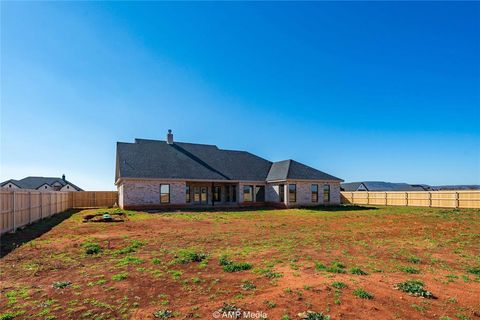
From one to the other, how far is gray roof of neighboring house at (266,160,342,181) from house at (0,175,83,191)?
4346cm

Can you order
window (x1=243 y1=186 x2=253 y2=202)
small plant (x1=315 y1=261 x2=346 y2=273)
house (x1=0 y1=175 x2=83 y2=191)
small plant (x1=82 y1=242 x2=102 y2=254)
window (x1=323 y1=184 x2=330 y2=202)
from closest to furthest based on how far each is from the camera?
small plant (x1=315 y1=261 x2=346 y2=273), small plant (x1=82 y1=242 x2=102 y2=254), window (x1=323 y1=184 x2=330 y2=202), window (x1=243 y1=186 x2=253 y2=202), house (x1=0 y1=175 x2=83 y2=191)

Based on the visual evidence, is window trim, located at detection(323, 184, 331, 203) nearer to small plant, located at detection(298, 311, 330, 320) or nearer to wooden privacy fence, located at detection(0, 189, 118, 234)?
wooden privacy fence, located at detection(0, 189, 118, 234)

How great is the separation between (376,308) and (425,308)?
816 mm

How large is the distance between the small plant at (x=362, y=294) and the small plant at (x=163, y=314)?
322 cm

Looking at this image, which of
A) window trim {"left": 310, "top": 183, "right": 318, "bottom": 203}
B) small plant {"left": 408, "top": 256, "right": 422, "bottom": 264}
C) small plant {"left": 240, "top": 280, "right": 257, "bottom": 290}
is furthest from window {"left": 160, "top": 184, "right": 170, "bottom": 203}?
small plant {"left": 408, "top": 256, "right": 422, "bottom": 264}

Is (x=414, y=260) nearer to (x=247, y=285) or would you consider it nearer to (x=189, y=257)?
(x=247, y=285)

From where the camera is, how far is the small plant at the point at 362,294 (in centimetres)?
507

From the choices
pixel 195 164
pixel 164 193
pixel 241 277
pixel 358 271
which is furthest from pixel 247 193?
pixel 241 277

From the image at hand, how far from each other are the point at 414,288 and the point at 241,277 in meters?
3.35

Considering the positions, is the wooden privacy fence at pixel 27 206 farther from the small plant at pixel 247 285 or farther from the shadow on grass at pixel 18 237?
the small plant at pixel 247 285

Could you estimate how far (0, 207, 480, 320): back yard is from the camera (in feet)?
15.5

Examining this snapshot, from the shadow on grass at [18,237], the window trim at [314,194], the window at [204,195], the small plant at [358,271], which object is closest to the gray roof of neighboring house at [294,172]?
the window trim at [314,194]

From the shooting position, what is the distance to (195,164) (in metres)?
29.0

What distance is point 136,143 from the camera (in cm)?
2961
